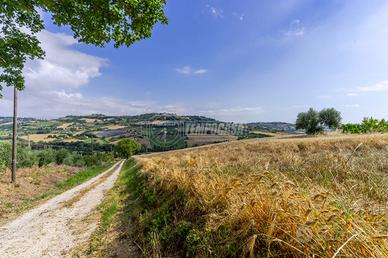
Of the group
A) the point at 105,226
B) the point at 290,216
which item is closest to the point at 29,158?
the point at 105,226

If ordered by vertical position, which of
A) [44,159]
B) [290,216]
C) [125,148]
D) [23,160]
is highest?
[290,216]

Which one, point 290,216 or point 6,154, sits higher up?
point 290,216

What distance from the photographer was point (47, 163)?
3541 centimetres

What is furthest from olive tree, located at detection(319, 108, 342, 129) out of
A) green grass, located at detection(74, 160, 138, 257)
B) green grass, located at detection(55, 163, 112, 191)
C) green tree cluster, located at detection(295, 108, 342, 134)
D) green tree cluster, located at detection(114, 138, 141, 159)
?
green tree cluster, located at detection(114, 138, 141, 159)

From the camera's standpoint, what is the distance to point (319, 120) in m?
53.2

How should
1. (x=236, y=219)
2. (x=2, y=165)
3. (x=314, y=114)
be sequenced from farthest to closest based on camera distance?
(x=314, y=114) → (x=2, y=165) → (x=236, y=219)

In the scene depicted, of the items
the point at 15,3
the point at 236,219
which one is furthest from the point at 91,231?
the point at 15,3

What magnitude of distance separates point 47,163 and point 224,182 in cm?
3990

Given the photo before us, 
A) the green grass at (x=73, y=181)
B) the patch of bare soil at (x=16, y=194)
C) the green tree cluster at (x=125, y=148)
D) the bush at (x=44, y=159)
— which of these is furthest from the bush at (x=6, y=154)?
the green tree cluster at (x=125, y=148)

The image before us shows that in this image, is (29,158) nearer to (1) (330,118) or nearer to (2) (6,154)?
(2) (6,154)

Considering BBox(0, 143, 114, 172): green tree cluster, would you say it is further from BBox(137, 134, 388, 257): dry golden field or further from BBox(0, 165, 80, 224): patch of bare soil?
BBox(137, 134, 388, 257): dry golden field

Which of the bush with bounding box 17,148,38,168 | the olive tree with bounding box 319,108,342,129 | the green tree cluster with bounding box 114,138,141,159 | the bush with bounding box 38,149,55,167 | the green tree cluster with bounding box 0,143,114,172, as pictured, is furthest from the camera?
the green tree cluster with bounding box 114,138,141,159

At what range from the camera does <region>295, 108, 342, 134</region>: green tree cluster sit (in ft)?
171

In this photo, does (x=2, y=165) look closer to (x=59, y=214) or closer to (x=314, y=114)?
(x=59, y=214)
